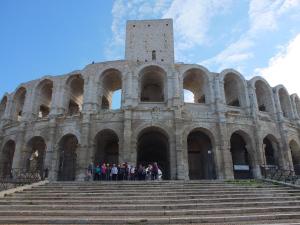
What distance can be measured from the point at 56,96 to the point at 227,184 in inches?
625

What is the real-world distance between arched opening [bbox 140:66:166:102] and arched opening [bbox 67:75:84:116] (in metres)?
5.84

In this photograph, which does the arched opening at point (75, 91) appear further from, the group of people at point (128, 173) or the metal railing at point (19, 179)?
the group of people at point (128, 173)

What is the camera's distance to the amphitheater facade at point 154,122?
19.4 m

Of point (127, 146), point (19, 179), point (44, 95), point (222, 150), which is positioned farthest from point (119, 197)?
point (44, 95)

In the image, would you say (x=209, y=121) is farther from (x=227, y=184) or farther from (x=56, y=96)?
(x=56, y=96)

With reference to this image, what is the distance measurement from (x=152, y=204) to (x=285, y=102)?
20675 millimetres

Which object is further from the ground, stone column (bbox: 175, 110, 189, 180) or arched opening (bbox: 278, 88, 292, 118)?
arched opening (bbox: 278, 88, 292, 118)

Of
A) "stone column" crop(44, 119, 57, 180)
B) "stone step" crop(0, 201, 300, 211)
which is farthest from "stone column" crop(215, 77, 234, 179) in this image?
"stone column" crop(44, 119, 57, 180)

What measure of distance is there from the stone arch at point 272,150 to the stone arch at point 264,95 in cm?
246

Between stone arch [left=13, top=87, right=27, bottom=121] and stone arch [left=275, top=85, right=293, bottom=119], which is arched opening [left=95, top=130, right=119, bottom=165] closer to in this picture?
stone arch [left=13, top=87, right=27, bottom=121]

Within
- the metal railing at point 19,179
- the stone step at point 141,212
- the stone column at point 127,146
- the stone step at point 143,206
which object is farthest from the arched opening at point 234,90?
the metal railing at point 19,179

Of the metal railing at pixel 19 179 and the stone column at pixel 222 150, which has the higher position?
the stone column at pixel 222 150

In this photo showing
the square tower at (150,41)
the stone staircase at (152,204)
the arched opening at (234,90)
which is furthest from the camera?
the square tower at (150,41)

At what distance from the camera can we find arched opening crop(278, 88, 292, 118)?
2464 centimetres
